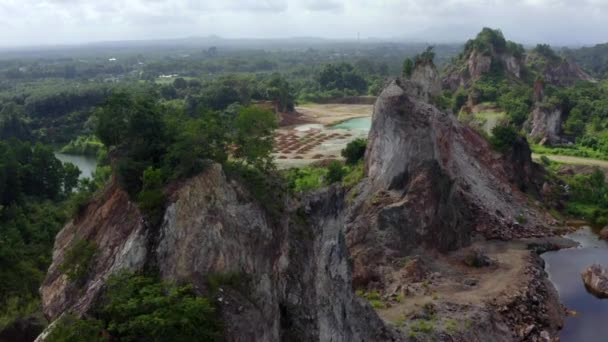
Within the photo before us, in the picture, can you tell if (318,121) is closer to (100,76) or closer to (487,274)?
(487,274)

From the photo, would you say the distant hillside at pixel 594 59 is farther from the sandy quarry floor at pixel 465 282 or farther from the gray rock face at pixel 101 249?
the gray rock face at pixel 101 249

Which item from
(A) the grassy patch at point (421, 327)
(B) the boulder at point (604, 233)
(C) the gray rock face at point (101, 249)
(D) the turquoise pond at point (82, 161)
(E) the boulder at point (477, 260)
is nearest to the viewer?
(C) the gray rock face at point (101, 249)

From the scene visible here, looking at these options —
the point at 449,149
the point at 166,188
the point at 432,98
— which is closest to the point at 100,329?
the point at 166,188

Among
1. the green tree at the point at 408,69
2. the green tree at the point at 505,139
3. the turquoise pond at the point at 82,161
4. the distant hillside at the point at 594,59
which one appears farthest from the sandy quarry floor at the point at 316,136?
the distant hillside at the point at 594,59

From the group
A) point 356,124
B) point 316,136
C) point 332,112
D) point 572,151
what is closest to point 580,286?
point 572,151

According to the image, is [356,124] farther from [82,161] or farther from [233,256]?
[233,256]

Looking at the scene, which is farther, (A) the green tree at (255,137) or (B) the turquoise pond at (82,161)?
(B) the turquoise pond at (82,161)

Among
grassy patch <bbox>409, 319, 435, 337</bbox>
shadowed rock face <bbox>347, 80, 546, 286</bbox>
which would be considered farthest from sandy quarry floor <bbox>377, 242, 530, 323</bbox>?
shadowed rock face <bbox>347, 80, 546, 286</bbox>
